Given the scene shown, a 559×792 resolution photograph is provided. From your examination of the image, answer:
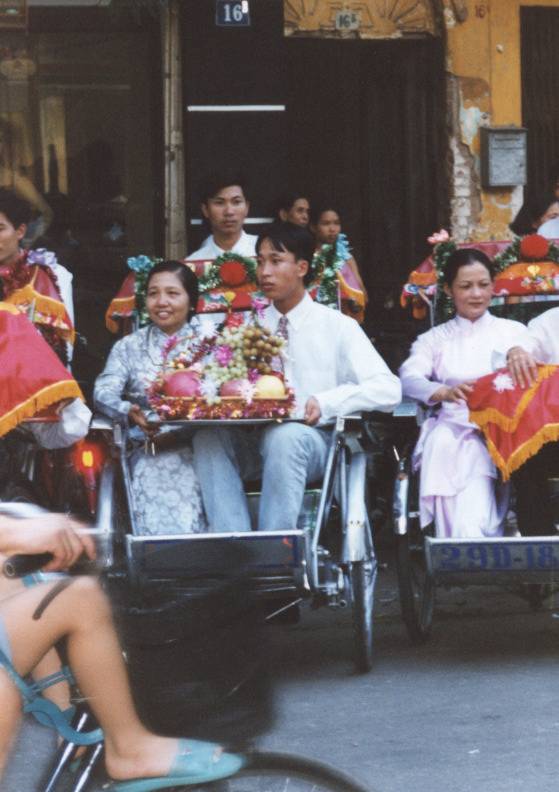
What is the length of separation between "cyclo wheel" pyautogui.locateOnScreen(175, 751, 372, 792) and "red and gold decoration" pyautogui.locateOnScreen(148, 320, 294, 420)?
2.86 m

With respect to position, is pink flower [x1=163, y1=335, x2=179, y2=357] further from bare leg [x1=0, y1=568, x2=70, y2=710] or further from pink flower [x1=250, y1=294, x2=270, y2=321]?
bare leg [x1=0, y1=568, x2=70, y2=710]

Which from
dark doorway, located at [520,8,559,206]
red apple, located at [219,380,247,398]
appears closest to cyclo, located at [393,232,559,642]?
red apple, located at [219,380,247,398]

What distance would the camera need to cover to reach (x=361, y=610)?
6.01m

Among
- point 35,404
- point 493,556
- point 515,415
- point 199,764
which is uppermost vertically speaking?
point 35,404

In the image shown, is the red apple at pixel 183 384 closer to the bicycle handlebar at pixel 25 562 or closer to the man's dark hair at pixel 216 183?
the man's dark hair at pixel 216 183

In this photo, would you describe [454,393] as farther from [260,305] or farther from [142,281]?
[142,281]

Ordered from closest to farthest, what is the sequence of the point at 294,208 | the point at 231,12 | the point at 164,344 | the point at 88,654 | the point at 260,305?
the point at 88,654
the point at 164,344
the point at 260,305
the point at 294,208
the point at 231,12

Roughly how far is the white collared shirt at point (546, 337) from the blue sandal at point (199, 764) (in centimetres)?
397

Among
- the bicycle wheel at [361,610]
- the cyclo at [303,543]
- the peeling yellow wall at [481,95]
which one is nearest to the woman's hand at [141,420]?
the cyclo at [303,543]

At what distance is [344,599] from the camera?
597cm

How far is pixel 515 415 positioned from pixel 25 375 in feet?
5.91

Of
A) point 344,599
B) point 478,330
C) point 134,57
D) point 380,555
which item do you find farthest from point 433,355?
point 134,57

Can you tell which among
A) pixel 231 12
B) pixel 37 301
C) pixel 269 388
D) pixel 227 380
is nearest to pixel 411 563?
pixel 269 388

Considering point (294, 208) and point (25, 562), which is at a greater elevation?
point (294, 208)
